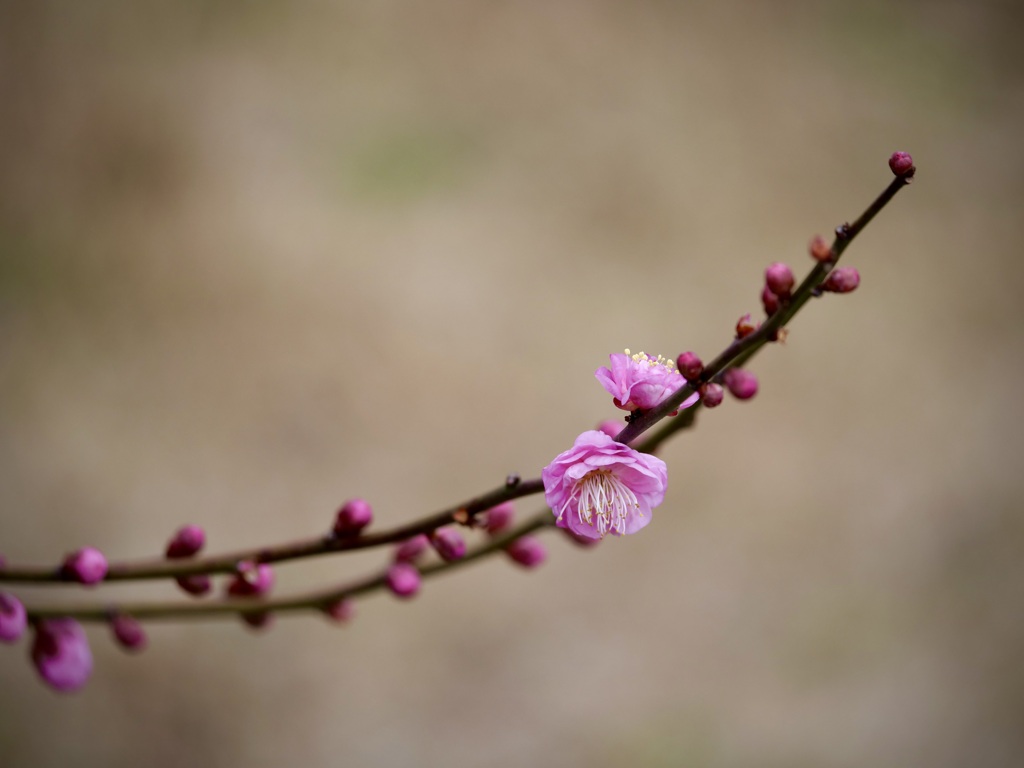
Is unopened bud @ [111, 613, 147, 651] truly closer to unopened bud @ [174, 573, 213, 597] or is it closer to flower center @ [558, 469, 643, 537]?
unopened bud @ [174, 573, 213, 597]

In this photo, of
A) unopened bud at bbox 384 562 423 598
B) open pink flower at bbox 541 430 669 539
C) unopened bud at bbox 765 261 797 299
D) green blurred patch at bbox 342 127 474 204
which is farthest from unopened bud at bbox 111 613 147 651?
green blurred patch at bbox 342 127 474 204

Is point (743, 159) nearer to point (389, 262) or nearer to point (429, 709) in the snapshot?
point (389, 262)

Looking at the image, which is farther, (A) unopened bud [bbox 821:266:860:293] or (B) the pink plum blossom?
(B) the pink plum blossom

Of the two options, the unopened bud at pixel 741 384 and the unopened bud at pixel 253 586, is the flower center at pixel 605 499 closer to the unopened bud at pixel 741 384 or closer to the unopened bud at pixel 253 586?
the unopened bud at pixel 741 384

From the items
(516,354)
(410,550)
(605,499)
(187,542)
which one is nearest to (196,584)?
(187,542)

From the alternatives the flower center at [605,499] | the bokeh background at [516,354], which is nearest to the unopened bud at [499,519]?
the flower center at [605,499]

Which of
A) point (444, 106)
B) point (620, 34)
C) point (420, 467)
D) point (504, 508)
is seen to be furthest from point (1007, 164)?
point (504, 508)

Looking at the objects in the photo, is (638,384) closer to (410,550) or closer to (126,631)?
(410,550)
